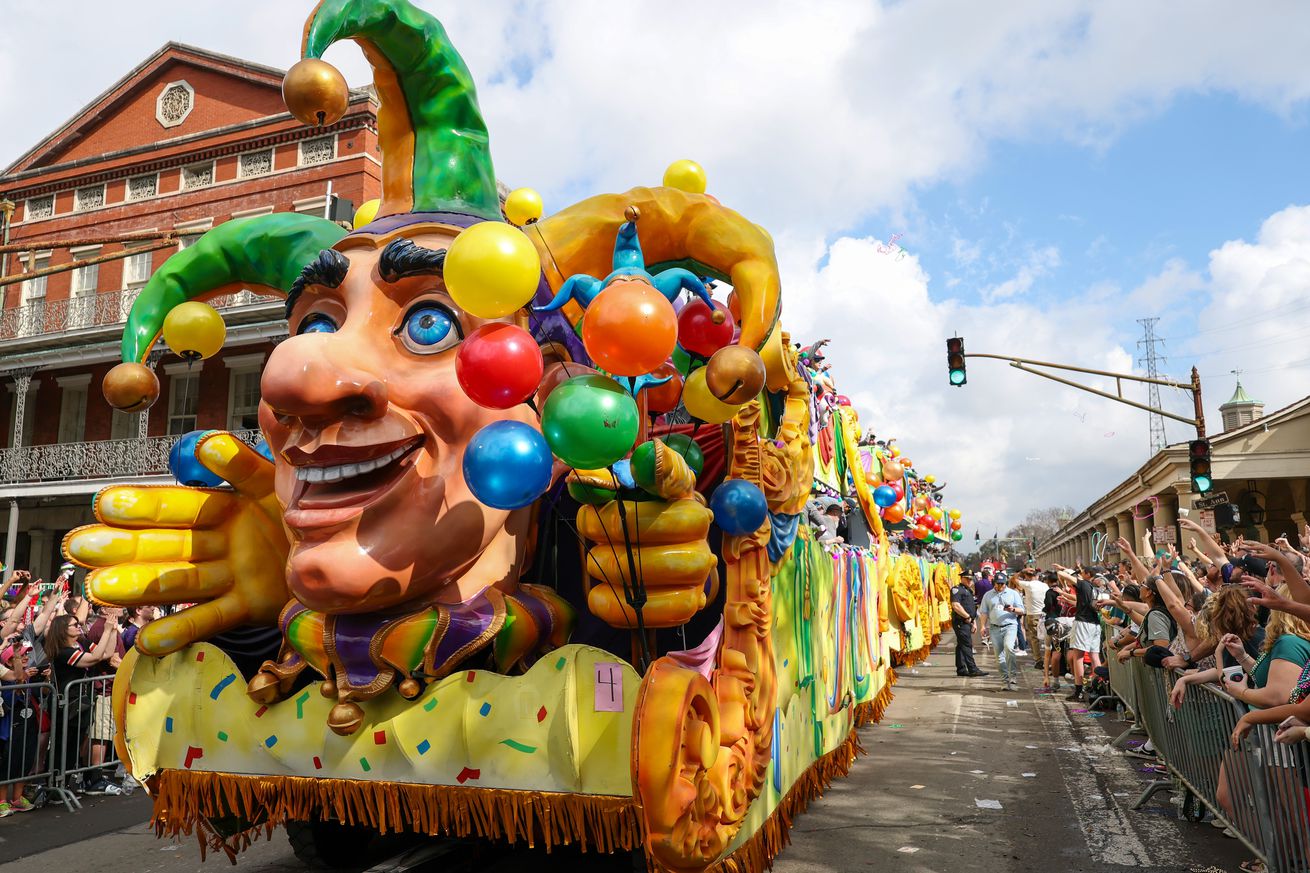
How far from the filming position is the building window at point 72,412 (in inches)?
758

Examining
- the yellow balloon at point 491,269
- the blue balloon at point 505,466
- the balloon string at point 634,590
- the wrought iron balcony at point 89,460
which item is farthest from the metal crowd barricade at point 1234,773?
the wrought iron balcony at point 89,460

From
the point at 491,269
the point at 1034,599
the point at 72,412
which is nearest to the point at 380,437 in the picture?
the point at 491,269

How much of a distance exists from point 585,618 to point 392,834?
7.03 feet

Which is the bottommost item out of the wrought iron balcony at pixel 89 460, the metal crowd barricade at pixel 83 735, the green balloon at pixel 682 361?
the metal crowd barricade at pixel 83 735

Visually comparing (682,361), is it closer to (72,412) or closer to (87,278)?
(72,412)

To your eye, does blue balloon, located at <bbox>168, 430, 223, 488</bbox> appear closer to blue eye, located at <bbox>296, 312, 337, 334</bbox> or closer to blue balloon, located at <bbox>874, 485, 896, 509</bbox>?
blue eye, located at <bbox>296, 312, 337, 334</bbox>

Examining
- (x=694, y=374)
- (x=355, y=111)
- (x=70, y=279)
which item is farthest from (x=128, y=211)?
(x=694, y=374)

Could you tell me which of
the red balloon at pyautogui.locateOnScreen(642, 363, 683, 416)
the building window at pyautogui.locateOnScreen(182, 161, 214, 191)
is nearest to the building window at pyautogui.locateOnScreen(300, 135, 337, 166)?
the building window at pyautogui.locateOnScreen(182, 161, 214, 191)

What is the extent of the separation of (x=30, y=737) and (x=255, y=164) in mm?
14218

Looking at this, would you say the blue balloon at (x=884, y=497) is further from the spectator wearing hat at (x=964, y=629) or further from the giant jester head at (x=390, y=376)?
the giant jester head at (x=390, y=376)

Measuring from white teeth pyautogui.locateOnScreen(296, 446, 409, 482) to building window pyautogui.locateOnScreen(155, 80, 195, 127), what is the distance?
1945 cm

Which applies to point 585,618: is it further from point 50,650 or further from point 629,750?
point 50,650

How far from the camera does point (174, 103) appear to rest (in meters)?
20.1

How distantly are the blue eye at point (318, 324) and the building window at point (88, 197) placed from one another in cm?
1960
